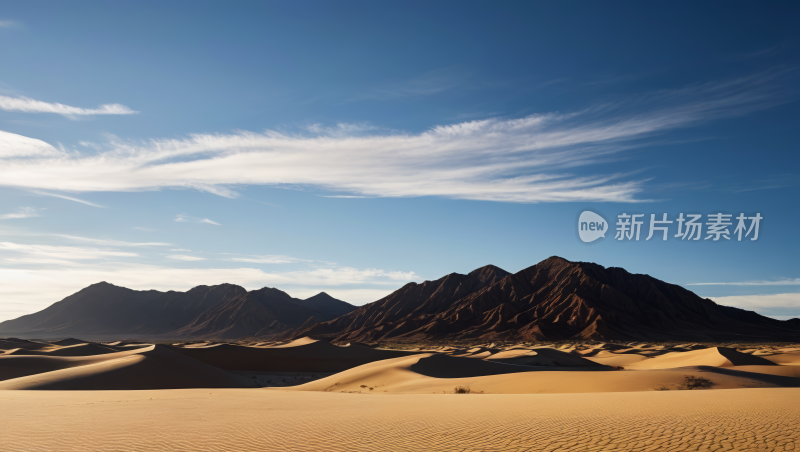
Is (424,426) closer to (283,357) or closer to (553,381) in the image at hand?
(553,381)

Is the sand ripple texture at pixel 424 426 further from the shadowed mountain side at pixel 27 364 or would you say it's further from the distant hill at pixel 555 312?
the distant hill at pixel 555 312

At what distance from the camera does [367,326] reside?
159 meters

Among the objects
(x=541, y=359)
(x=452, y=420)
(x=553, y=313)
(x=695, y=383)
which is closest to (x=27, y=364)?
(x=452, y=420)

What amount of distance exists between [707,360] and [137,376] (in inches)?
1819

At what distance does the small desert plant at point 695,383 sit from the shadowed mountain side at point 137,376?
27.9 m

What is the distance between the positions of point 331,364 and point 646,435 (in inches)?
2042

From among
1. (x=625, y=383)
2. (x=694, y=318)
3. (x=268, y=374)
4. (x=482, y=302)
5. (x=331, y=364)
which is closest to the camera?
(x=625, y=383)

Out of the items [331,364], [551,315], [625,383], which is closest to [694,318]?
[551,315]

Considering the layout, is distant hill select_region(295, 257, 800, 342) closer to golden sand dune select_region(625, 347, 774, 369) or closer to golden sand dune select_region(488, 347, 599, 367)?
golden sand dune select_region(488, 347, 599, 367)

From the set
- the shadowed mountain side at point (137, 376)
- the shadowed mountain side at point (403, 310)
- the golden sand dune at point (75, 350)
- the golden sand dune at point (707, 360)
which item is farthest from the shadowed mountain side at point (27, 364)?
the shadowed mountain side at point (403, 310)

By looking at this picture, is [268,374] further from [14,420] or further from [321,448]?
[321,448]

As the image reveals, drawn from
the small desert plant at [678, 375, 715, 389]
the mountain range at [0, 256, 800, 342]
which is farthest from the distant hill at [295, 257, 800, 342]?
the small desert plant at [678, 375, 715, 389]

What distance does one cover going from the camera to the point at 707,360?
45.9 metres

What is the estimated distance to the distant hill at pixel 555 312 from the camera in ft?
415
